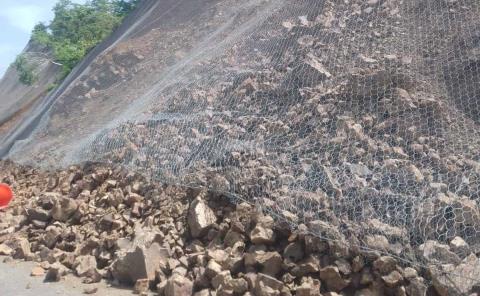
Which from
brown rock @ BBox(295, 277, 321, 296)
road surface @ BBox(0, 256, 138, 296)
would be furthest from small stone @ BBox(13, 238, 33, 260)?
brown rock @ BBox(295, 277, 321, 296)

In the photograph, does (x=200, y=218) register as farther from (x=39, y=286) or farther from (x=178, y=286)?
(x=39, y=286)

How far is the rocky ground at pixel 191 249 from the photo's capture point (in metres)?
3.32

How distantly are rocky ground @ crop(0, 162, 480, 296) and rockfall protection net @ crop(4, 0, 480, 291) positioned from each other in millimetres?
86

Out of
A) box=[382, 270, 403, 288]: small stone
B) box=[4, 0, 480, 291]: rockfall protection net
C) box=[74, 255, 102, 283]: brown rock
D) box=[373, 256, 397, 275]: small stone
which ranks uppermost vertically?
box=[4, 0, 480, 291]: rockfall protection net

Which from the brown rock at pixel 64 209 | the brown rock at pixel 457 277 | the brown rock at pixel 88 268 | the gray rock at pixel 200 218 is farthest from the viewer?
the brown rock at pixel 64 209

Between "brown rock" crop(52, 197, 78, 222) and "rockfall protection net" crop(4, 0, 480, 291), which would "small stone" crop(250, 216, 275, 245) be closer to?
"rockfall protection net" crop(4, 0, 480, 291)

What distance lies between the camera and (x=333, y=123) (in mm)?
4387

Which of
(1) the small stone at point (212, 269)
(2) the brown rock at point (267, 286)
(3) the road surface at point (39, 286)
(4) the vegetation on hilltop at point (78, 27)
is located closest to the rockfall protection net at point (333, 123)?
(2) the brown rock at point (267, 286)

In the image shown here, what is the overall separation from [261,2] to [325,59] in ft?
6.59

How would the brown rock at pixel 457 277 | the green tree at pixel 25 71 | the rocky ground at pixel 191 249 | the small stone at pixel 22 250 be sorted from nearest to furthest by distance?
the brown rock at pixel 457 277, the rocky ground at pixel 191 249, the small stone at pixel 22 250, the green tree at pixel 25 71

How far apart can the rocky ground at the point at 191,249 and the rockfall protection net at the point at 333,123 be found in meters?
0.09

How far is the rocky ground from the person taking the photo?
10.9 feet

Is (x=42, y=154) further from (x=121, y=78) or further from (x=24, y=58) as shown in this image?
(x=24, y=58)

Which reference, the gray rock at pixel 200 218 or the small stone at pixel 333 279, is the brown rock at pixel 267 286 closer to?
the small stone at pixel 333 279
